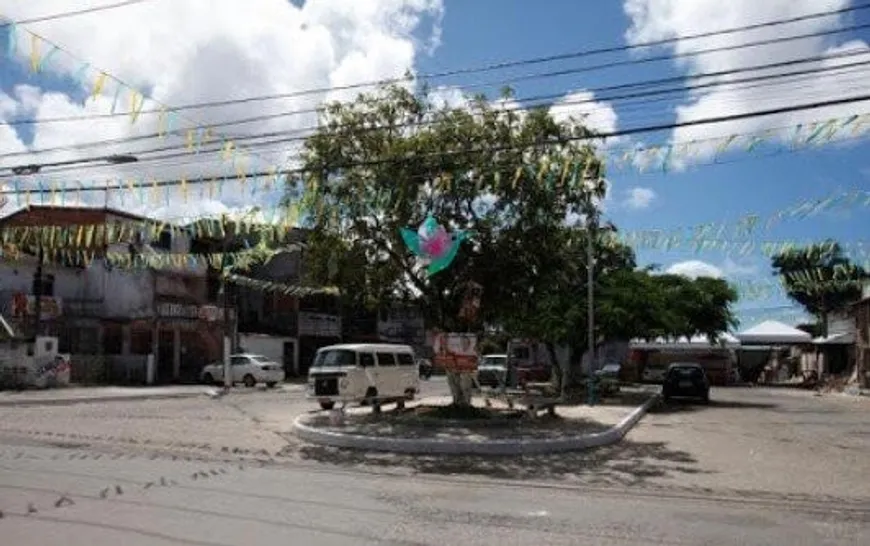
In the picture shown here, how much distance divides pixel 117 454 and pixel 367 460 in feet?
14.3

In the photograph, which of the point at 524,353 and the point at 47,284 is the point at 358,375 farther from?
the point at 524,353

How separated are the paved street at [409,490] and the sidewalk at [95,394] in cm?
941

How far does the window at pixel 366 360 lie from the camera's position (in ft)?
90.0

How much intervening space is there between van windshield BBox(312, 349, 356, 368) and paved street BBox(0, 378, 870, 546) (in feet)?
13.7

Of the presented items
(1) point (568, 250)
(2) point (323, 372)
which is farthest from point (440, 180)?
(2) point (323, 372)

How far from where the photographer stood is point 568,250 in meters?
25.6

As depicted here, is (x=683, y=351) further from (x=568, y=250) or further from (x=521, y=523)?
(x=521, y=523)

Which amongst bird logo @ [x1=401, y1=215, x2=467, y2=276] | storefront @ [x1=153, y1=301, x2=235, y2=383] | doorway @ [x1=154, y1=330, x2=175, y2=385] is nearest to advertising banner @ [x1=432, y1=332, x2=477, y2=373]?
bird logo @ [x1=401, y1=215, x2=467, y2=276]

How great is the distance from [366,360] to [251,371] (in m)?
20.0

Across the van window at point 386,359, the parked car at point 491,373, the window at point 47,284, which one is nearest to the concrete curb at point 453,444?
the van window at point 386,359

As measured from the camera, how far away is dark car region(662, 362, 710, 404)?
37.2 meters

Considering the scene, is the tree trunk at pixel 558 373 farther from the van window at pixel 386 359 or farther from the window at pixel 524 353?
the window at pixel 524 353

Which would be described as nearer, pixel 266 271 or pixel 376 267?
pixel 376 267

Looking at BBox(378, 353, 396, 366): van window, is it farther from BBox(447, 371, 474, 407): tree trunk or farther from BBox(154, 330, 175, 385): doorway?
BBox(154, 330, 175, 385): doorway
